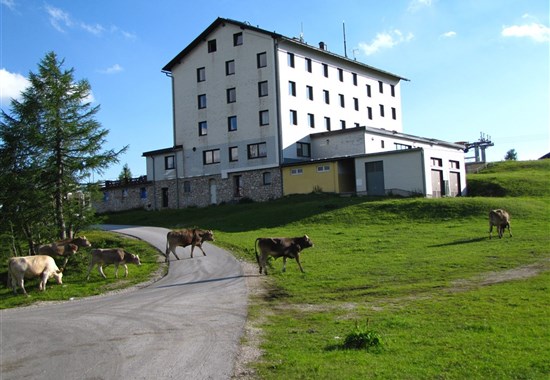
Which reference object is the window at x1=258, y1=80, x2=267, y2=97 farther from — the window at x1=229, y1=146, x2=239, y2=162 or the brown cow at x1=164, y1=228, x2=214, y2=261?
the brown cow at x1=164, y1=228, x2=214, y2=261

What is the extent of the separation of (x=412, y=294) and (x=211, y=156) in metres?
43.5

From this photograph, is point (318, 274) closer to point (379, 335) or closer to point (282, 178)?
point (379, 335)

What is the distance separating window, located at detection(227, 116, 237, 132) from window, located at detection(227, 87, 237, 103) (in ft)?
5.70

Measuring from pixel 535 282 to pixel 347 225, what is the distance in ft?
63.0

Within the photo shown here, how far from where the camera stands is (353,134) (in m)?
50.3

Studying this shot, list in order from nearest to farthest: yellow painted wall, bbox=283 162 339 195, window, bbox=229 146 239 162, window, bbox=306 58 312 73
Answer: yellow painted wall, bbox=283 162 339 195 → window, bbox=229 146 239 162 → window, bbox=306 58 312 73

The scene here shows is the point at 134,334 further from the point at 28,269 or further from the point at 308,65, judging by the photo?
the point at 308,65

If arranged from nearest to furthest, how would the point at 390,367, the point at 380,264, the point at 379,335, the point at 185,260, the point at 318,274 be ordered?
the point at 390,367 → the point at 379,335 → the point at 318,274 → the point at 380,264 → the point at 185,260

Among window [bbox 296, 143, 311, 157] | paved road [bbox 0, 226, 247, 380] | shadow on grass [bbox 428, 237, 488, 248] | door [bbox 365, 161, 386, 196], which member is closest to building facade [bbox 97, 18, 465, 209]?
window [bbox 296, 143, 311, 157]

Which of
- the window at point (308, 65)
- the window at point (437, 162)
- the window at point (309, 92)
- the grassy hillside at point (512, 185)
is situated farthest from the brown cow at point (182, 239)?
the window at point (308, 65)

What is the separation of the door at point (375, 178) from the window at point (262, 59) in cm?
1548

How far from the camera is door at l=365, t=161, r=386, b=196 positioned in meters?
44.2

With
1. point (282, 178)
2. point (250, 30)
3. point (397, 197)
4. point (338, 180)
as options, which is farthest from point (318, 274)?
point (250, 30)

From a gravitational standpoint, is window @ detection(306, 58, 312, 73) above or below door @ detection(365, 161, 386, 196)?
above
